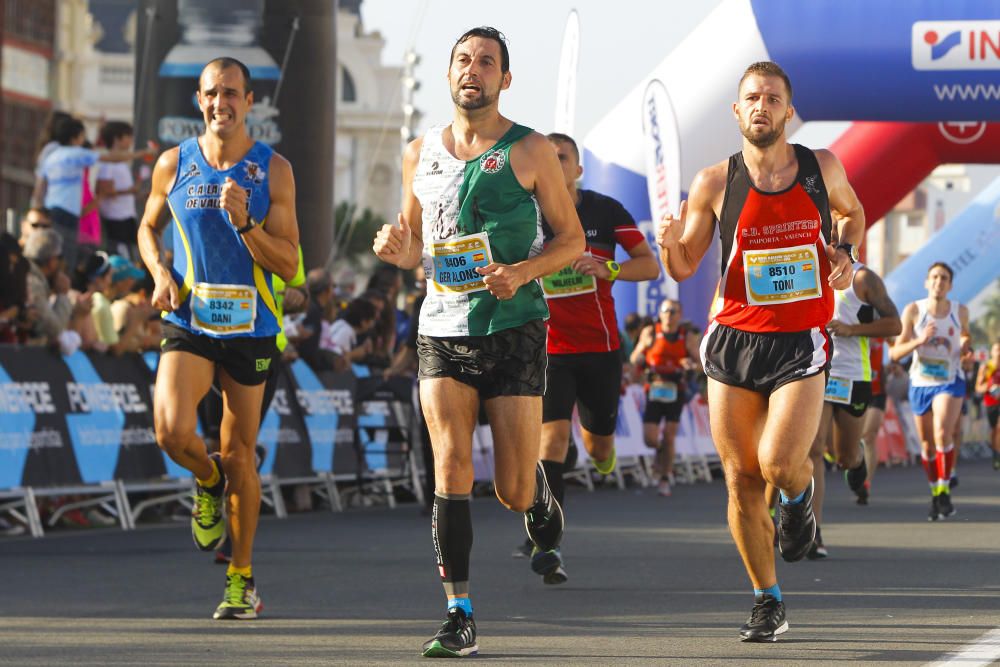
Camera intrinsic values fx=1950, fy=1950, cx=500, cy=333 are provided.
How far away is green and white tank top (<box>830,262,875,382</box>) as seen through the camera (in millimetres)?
12383

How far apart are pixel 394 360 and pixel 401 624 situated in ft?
31.4

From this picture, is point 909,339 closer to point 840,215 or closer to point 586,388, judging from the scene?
point 586,388

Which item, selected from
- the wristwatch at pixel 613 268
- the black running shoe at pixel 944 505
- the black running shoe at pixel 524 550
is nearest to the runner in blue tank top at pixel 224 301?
the wristwatch at pixel 613 268

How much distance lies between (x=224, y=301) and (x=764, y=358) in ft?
7.35

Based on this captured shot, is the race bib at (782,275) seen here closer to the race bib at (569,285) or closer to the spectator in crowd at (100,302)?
the race bib at (569,285)

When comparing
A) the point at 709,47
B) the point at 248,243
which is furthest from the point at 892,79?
the point at 248,243

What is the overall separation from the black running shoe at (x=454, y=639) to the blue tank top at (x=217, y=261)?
71.6 inches

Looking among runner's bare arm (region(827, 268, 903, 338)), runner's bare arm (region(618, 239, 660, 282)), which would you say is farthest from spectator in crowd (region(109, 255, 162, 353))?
runner's bare arm (region(618, 239, 660, 282))

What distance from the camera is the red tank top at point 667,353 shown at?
20281mm

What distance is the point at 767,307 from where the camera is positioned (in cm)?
742

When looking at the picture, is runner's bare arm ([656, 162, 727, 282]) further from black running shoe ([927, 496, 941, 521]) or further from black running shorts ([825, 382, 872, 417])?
black running shoe ([927, 496, 941, 521])

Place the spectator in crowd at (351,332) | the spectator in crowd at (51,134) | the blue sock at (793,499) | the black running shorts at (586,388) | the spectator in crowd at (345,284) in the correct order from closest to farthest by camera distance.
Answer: the blue sock at (793,499)
the black running shorts at (586,388)
the spectator in crowd at (51,134)
the spectator in crowd at (351,332)
the spectator in crowd at (345,284)

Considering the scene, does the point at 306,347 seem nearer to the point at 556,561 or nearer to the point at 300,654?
the point at 556,561

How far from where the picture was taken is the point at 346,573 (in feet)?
33.3
